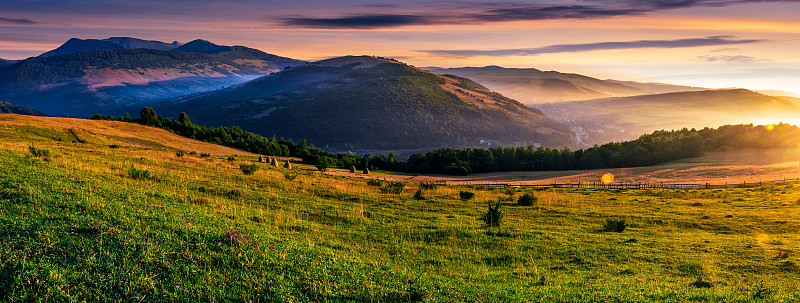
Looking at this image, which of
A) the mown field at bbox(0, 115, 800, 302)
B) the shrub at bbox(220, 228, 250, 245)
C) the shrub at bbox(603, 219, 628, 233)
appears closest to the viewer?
the mown field at bbox(0, 115, 800, 302)

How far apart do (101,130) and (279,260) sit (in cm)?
8814

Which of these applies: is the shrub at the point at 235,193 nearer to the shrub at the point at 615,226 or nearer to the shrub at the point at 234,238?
the shrub at the point at 234,238

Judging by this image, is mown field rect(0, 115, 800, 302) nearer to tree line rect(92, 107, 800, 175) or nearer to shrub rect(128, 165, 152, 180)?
shrub rect(128, 165, 152, 180)

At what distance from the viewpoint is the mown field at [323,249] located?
27.0ft

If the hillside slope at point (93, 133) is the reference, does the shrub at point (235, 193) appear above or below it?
below

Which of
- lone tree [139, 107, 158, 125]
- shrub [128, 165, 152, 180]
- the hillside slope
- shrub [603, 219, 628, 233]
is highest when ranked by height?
lone tree [139, 107, 158, 125]

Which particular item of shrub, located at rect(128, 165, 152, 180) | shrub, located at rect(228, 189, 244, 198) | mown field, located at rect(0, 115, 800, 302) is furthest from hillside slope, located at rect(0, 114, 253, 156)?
mown field, located at rect(0, 115, 800, 302)

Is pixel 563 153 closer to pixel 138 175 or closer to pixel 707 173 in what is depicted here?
pixel 707 173

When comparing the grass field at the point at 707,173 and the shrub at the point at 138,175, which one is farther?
the grass field at the point at 707,173

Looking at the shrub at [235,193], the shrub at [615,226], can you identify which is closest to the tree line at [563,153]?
the shrub at [615,226]

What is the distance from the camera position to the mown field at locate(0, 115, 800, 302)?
27.0ft

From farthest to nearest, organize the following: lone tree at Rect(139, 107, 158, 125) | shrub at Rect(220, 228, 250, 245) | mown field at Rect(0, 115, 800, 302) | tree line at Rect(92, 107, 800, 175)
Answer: lone tree at Rect(139, 107, 158, 125)
tree line at Rect(92, 107, 800, 175)
shrub at Rect(220, 228, 250, 245)
mown field at Rect(0, 115, 800, 302)

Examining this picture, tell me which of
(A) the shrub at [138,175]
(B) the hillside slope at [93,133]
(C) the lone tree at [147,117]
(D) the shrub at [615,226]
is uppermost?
(C) the lone tree at [147,117]

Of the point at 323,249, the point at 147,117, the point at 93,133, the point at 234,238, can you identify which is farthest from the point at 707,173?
the point at 147,117
